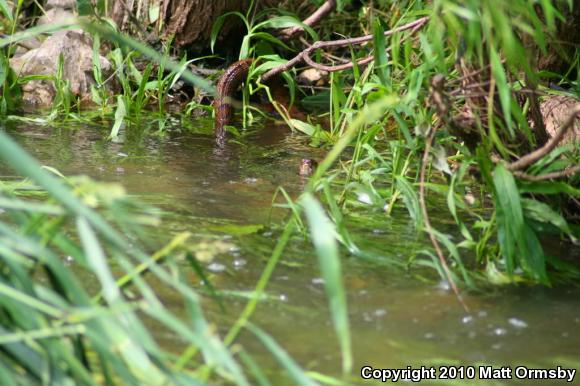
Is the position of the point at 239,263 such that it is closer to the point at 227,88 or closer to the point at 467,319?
the point at 467,319

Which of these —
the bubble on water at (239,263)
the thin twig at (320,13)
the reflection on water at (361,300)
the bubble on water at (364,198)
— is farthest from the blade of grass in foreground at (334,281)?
the thin twig at (320,13)

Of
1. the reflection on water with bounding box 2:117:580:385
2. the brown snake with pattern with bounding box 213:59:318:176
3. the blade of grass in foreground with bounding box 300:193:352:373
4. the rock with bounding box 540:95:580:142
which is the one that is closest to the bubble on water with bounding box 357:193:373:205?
the reflection on water with bounding box 2:117:580:385

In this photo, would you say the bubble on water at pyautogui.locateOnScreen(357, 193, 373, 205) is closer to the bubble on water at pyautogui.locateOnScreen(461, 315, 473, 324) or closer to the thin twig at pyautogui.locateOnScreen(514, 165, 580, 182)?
the thin twig at pyautogui.locateOnScreen(514, 165, 580, 182)

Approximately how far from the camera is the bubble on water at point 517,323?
7.37 ft

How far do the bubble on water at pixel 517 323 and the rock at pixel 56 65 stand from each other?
3.27 meters

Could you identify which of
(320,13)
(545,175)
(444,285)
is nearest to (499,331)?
(444,285)

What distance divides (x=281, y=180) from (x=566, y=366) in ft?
5.63

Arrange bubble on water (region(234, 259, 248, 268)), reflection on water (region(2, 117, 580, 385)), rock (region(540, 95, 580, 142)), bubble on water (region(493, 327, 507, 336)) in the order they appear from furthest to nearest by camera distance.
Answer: rock (region(540, 95, 580, 142))
bubble on water (region(234, 259, 248, 268))
bubble on water (region(493, 327, 507, 336))
reflection on water (region(2, 117, 580, 385))

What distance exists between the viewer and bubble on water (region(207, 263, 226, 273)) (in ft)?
8.11

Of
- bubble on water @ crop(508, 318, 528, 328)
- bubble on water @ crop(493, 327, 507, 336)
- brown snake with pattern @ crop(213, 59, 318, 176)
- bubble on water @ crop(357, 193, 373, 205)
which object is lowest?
bubble on water @ crop(493, 327, 507, 336)

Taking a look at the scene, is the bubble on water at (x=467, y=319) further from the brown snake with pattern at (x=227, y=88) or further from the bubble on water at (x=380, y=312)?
the brown snake with pattern at (x=227, y=88)

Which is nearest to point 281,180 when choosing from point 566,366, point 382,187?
point 382,187

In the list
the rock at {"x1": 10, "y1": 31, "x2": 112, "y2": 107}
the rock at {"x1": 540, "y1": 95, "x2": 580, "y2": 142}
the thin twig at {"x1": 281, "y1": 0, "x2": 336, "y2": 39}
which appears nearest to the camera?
the rock at {"x1": 540, "y1": 95, "x2": 580, "y2": 142}

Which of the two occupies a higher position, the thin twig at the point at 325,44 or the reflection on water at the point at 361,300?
the thin twig at the point at 325,44
